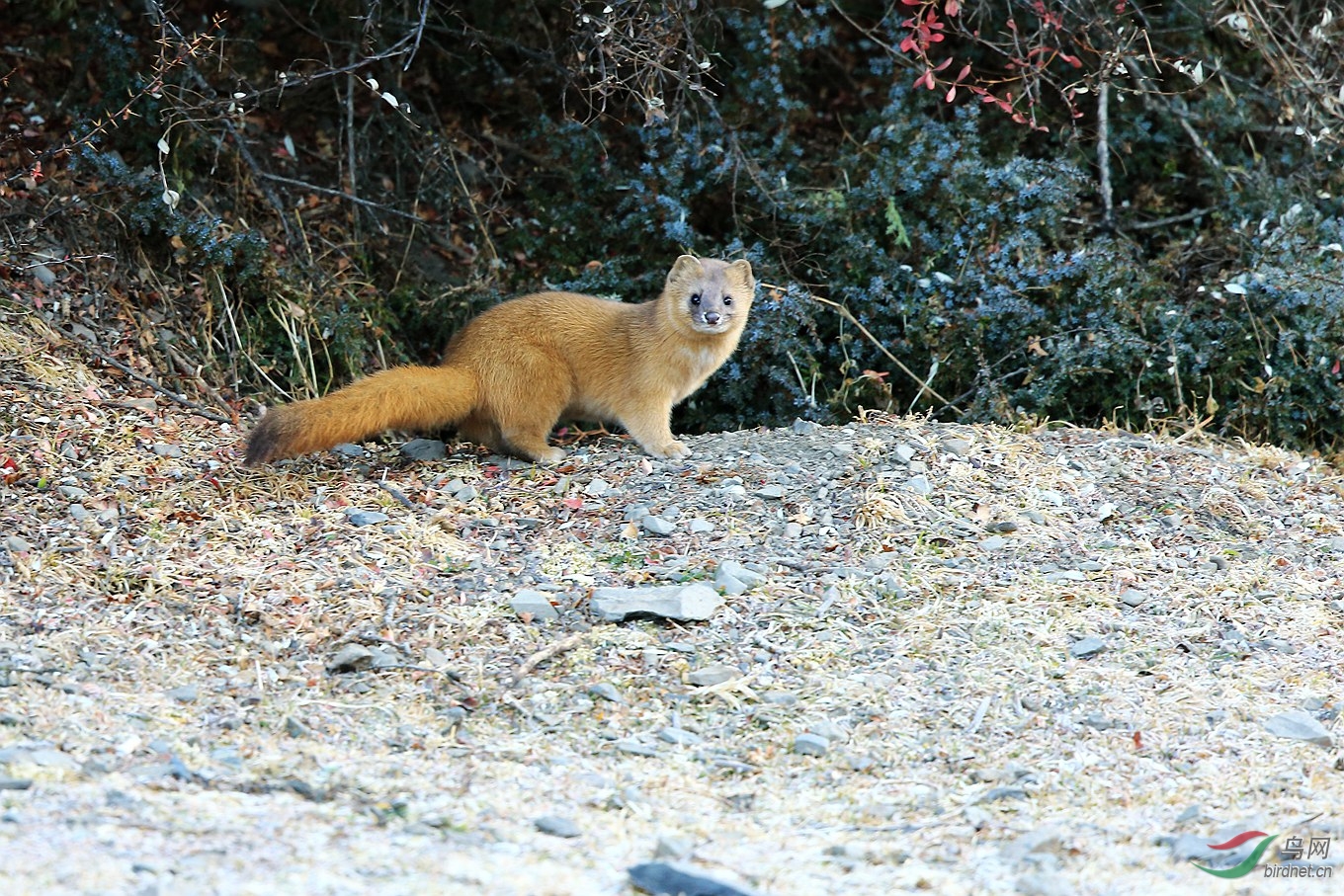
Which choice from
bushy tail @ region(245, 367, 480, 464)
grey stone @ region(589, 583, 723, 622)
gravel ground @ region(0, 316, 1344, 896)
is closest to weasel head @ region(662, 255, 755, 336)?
gravel ground @ region(0, 316, 1344, 896)

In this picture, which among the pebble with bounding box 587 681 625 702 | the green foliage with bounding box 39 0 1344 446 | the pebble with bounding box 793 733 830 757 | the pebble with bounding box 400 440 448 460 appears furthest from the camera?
the green foliage with bounding box 39 0 1344 446

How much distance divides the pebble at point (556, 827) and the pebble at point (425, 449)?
279 cm

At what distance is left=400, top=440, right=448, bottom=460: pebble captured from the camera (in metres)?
5.73

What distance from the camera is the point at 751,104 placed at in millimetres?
7105

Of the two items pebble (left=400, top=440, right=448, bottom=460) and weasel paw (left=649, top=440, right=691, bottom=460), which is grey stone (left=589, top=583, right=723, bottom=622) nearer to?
weasel paw (left=649, top=440, right=691, bottom=460)

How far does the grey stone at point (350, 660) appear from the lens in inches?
154

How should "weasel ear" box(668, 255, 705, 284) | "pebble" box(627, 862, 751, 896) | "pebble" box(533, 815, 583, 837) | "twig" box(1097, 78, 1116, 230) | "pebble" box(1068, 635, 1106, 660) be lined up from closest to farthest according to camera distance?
"pebble" box(627, 862, 751, 896) < "pebble" box(533, 815, 583, 837) < "pebble" box(1068, 635, 1106, 660) < "weasel ear" box(668, 255, 705, 284) < "twig" box(1097, 78, 1116, 230)

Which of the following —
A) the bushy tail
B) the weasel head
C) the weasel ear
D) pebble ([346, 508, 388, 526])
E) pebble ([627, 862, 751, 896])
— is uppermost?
the weasel ear

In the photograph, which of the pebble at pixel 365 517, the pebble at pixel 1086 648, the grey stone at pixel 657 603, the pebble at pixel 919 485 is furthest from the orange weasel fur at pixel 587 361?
the pebble at pixel 1086 648

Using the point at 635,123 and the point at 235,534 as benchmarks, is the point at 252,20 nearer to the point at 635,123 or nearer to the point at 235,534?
the point at 635,123

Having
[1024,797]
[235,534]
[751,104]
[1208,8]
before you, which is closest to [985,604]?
[1024,797]

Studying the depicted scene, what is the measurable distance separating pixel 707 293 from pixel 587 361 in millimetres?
571

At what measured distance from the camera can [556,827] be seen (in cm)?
308

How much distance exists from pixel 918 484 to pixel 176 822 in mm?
2986
